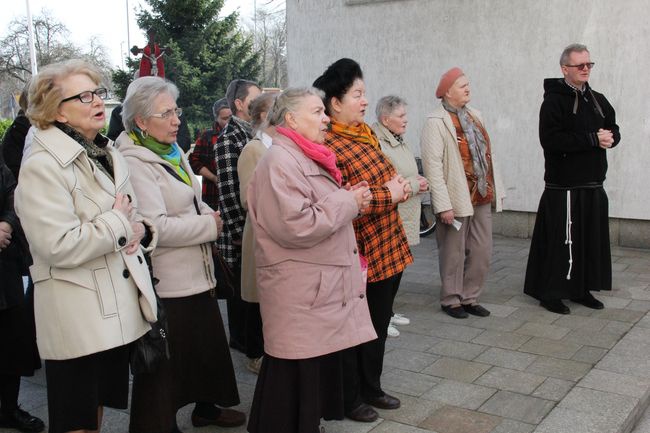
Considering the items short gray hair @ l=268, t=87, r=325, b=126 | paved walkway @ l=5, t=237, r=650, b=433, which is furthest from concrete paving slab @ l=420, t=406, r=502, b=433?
short gray hair @ l=268, t=87, r=325, b=126

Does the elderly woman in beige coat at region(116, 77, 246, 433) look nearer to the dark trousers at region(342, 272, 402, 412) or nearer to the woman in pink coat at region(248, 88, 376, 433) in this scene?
the woman in pink coat at region(248, 88, 376, 433)

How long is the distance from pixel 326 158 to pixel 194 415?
5.43 feet

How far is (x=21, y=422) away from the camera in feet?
13.0

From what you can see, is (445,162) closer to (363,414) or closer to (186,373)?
(363,414)

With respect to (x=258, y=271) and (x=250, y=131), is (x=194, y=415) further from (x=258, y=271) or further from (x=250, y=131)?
(x=250, y=131)

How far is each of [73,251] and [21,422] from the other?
1.72 m

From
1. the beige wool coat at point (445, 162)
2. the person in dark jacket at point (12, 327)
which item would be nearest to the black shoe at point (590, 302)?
the beige wool coat at point (445, 162)

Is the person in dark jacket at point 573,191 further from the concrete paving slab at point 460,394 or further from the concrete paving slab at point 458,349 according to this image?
the concrete paving slab at point 460,394

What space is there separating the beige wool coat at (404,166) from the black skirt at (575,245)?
56.3 inches

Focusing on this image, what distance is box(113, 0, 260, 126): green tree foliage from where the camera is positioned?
29734 millimetres

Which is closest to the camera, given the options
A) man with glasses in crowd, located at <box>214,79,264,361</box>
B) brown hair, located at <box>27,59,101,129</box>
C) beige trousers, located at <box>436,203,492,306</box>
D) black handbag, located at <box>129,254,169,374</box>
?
brown hair, located at <box>27,59,101,129</box>

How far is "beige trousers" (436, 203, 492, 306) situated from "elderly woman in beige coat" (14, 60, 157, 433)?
330cm

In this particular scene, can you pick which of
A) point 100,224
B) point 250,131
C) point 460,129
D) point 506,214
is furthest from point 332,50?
point 100,224

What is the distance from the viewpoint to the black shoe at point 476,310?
19.4 ft
